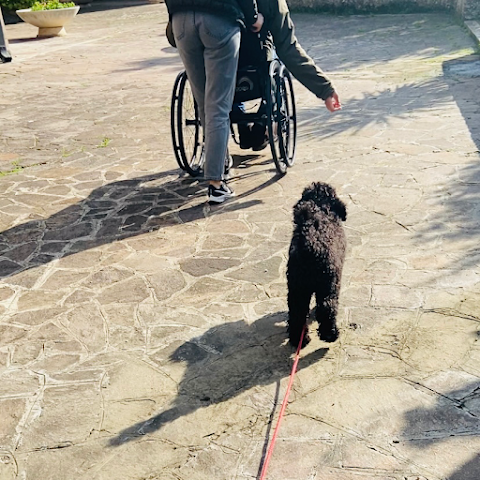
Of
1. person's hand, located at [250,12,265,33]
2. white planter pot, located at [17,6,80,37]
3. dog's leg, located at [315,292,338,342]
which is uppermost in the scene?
person's hand, located at [250,12,265,33]

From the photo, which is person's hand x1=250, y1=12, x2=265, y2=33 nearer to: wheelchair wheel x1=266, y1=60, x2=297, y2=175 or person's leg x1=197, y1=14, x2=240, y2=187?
person's leg x1=197, y1=14, x2=240, y2=187

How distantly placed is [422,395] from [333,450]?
0.54 m

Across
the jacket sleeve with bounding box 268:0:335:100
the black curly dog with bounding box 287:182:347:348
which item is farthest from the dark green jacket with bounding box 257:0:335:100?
the black curly dog with bounding box 287:182:347:348

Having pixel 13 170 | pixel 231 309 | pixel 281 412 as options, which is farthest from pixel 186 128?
pixel 281 412

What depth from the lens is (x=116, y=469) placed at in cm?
268

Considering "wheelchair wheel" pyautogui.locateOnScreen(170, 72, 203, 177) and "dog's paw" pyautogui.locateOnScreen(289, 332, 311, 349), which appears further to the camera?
"wheelchair wheel" pyautogui.locateOnScreen(170, 72, 203, 177)

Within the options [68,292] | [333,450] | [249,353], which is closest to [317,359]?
[249,353]

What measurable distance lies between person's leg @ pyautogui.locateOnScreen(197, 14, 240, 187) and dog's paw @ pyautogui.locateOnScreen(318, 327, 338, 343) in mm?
2206

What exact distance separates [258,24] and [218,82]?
20.4 inches

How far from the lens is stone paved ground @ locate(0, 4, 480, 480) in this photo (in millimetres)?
2756

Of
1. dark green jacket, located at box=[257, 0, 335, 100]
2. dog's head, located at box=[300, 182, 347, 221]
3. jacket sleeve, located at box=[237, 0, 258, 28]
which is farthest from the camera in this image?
dark green jacket, located at box=[257, 0, 335, 100]

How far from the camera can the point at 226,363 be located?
3.29m

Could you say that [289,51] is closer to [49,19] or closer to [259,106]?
[259,106]

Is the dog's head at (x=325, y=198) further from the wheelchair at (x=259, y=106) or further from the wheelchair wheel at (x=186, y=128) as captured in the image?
the wheelchair wheel at (x=186, y=128)
